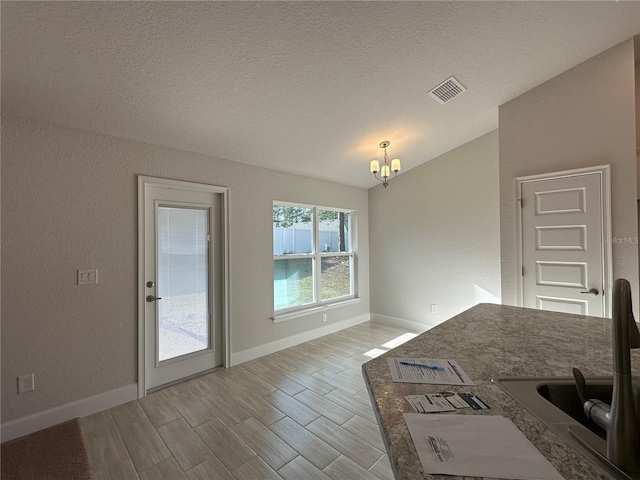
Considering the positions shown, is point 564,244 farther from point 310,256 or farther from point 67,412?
point 67,412

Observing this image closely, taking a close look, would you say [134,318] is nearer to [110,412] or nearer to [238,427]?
[110,412]

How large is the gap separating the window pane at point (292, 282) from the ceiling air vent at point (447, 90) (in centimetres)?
263

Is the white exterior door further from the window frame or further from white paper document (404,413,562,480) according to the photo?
white paper document (404,413,562,480)

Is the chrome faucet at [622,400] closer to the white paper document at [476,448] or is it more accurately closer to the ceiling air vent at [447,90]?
the white paper document at [476,448]

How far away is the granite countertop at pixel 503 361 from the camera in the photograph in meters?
0.58

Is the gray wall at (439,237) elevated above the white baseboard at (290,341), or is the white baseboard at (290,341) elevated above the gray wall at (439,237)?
the gray wall at (439,237)

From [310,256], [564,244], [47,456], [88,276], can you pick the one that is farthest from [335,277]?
[47,456]

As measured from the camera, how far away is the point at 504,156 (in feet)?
9.83

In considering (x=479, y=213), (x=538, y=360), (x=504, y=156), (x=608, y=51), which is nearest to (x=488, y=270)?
(x=479, y=213)

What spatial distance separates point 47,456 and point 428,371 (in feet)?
8.29

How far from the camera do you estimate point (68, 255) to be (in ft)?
7.26

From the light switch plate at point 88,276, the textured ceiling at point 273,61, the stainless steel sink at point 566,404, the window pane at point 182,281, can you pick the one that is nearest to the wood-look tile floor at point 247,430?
the window pane at point 182,281

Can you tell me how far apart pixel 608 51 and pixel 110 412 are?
17.4ft

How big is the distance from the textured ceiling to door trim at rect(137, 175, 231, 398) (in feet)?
1.30
